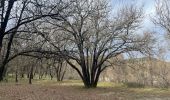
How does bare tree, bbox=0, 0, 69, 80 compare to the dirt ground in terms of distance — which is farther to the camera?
the dirt ground

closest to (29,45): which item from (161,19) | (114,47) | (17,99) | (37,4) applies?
(37,4)

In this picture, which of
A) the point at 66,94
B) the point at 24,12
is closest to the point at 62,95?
the point at 66,94

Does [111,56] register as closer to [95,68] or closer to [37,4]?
[95,68]

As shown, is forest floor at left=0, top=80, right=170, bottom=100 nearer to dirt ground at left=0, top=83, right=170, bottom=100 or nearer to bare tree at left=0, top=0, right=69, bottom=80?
dirt ground at left=0, top=83, right=170, bottom=100

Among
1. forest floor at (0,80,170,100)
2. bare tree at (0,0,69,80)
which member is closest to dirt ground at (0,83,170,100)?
forest floor at (0,80,170,100)

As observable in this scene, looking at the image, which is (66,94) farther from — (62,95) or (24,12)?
(24,12)

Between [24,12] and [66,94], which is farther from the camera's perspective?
[66,94]

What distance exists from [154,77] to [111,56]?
78.6ft

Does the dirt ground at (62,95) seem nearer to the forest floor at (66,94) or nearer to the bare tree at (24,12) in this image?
the forest floor at (66,94)

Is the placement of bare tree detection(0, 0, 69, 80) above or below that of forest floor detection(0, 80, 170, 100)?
above

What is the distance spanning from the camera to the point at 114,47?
39.1m

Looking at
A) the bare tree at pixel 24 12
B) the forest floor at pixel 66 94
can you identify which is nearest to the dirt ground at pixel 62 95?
the forest floor at pixel 66 94

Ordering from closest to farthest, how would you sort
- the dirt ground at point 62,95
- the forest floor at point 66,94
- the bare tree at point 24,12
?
the bare tree at point 24,12 < the dirt ground at point 62,95 < the forest floor at point 66,94

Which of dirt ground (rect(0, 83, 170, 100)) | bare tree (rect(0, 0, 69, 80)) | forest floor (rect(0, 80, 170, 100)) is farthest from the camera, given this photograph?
forest floor (rect(0, 80, 170, 100))
